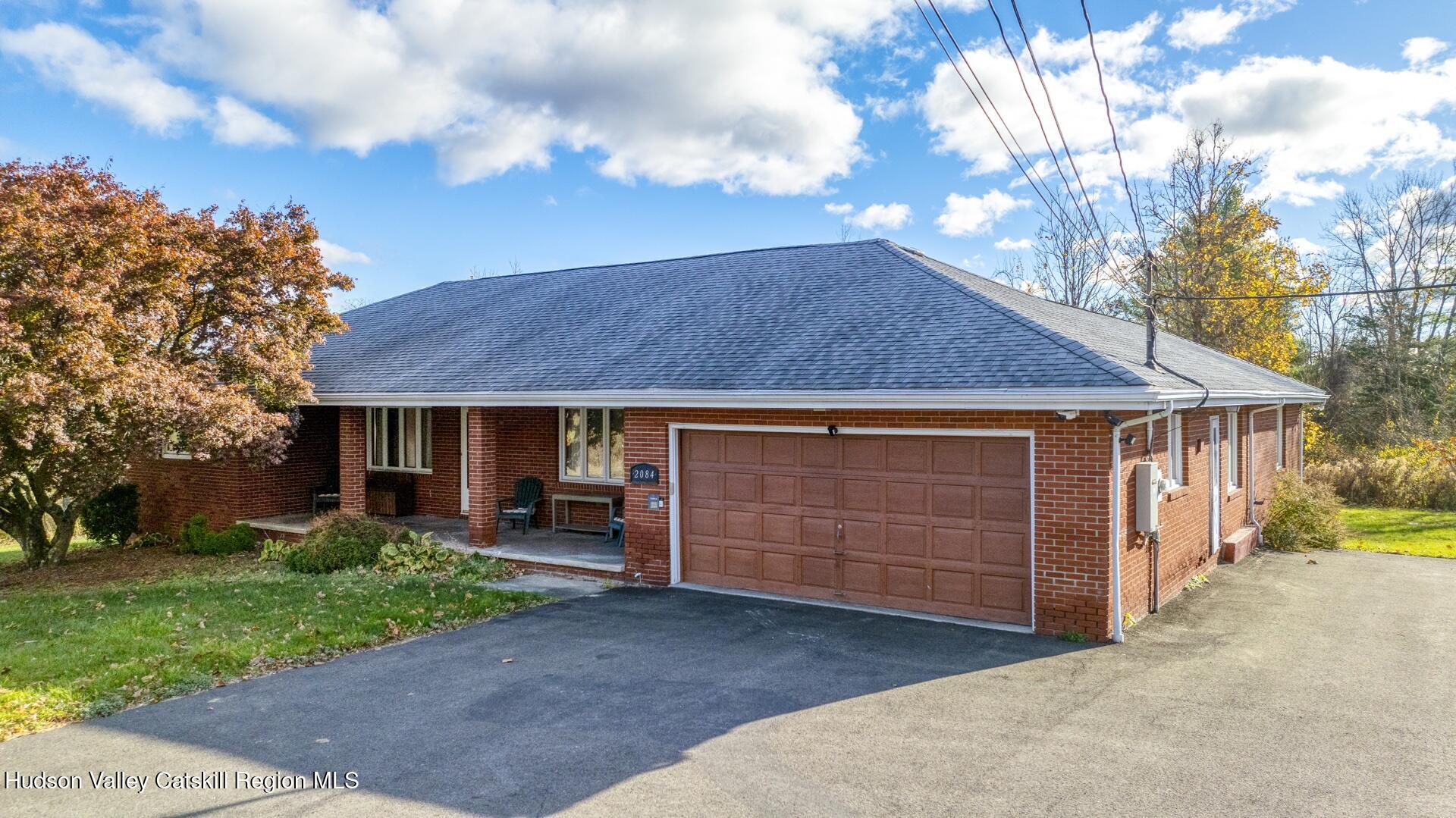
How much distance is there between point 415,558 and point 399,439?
529 cm

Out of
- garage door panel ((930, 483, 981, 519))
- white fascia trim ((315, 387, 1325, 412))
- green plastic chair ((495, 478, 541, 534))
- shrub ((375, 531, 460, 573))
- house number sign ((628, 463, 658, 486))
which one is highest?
white fascia trim ((315, 387, 1325, 412))

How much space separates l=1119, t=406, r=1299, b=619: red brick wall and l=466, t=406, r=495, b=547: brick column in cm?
900

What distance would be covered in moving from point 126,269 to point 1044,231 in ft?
118

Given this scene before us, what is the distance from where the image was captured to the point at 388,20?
11.9 meters

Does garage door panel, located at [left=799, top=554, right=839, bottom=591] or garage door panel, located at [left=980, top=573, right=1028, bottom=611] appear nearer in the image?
garage door panel, located at [left=980, top=573, right=1028, bottom=611]

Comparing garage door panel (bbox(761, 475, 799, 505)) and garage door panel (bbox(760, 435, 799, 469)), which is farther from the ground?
garage door panel (bbox(760, 435, 799, 469))

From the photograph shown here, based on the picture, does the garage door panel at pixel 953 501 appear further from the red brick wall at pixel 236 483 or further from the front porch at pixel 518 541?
the red brick wall at pixel 236 483

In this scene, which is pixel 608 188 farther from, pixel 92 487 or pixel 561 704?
pixel 561 704

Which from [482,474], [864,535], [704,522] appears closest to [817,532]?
[864,535]

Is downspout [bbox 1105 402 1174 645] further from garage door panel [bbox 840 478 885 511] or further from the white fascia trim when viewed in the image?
garage door panel [bbox 840 478 885 511]

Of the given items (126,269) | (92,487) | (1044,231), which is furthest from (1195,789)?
(1044,231)

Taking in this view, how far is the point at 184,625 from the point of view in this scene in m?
8.79

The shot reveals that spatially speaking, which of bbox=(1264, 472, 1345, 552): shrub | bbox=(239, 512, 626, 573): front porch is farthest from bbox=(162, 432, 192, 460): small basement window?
bbox=(1264, 472, 1345, 552): shrub

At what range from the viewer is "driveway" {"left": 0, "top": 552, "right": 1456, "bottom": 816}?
4.91m
